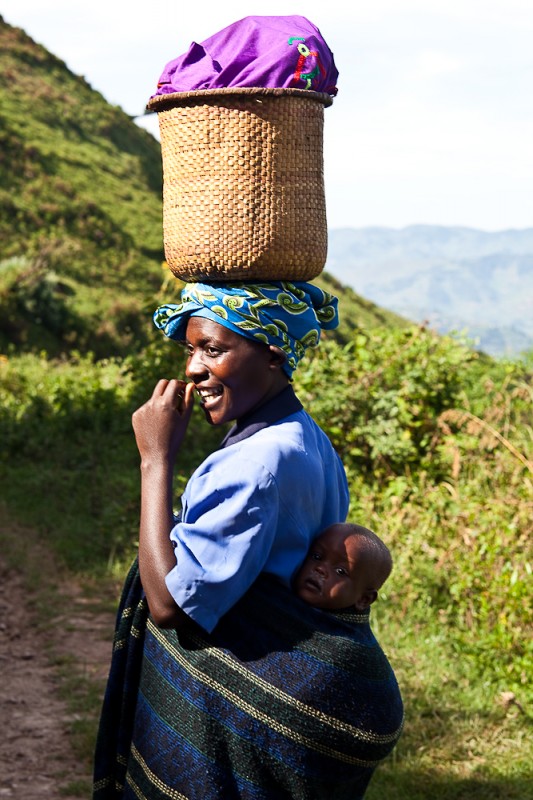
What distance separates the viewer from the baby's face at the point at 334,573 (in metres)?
2.09

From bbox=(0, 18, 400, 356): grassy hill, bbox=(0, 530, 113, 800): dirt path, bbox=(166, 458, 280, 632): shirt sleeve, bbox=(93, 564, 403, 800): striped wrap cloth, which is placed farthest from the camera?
bbox=(0, 18, 400, 356): grassy hill

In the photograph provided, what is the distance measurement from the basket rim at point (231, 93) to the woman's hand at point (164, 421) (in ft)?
2.07

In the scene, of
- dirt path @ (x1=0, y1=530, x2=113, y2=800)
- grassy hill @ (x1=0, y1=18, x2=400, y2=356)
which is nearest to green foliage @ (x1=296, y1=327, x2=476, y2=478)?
dirt path @ (x1=0, y1=530, x2=113, y2=800)

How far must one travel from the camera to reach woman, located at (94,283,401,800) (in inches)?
77.7

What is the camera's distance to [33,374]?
1236 cm

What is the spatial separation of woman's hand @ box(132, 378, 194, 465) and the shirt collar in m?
0.12

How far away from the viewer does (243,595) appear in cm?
206

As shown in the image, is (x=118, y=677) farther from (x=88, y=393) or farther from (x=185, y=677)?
(x=88, y=393)

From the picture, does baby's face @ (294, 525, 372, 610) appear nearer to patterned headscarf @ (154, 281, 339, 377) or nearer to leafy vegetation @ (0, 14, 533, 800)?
patterned headscarf @ (154, 281, 339, 377)

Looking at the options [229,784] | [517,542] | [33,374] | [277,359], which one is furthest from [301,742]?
[33,374]

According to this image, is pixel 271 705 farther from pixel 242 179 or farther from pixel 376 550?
Answer: pixel 242 179

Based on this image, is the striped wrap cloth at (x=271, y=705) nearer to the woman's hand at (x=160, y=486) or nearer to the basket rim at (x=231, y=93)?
the woman's hand at (x=160, y=486)

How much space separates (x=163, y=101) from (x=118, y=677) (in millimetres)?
1379

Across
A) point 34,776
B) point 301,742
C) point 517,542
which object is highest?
point 301,742
